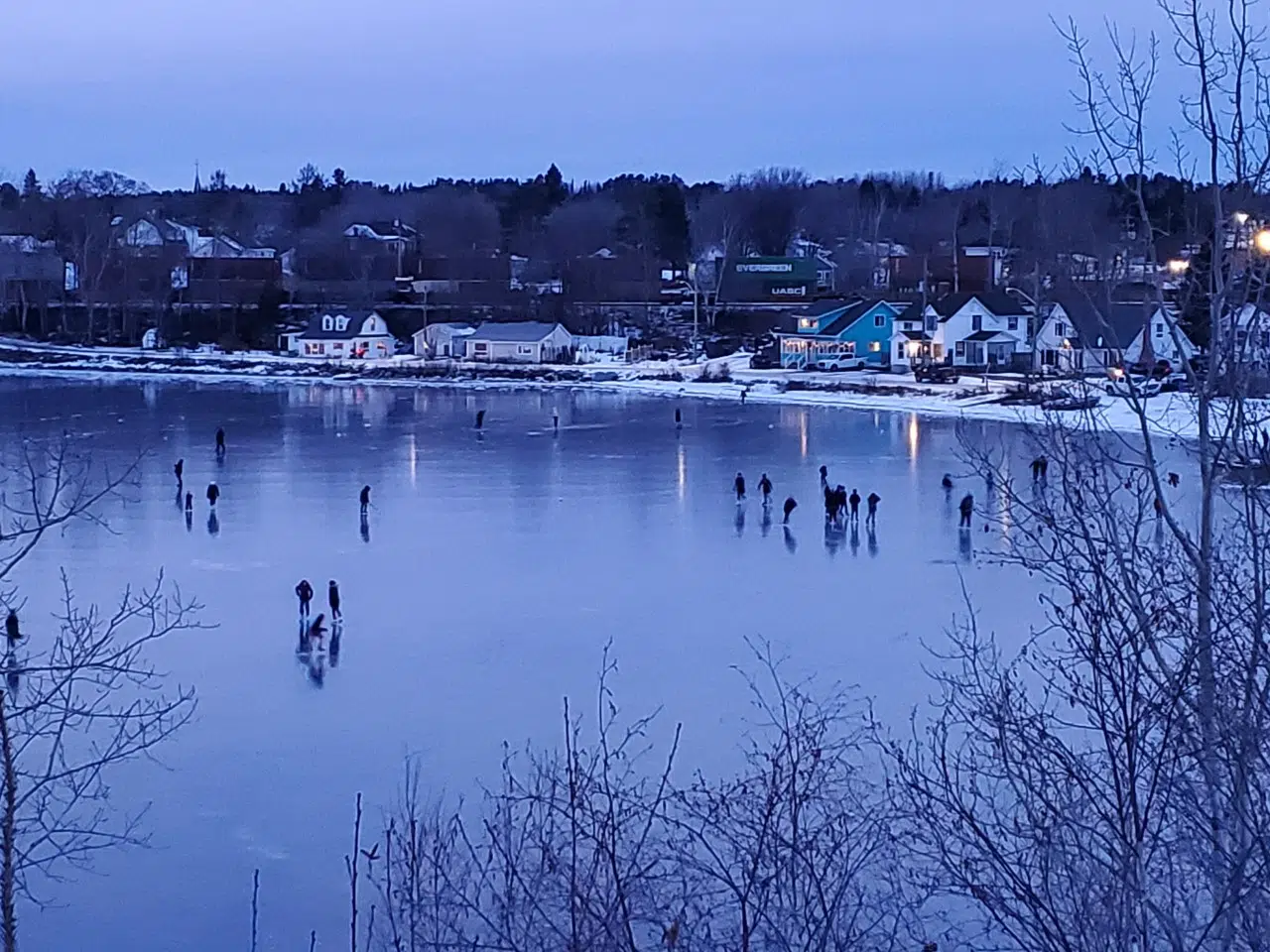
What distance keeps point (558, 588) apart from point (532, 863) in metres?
5.38

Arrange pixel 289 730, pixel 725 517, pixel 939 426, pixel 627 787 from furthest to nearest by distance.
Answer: pixel 939 426 < pixel 725 517 < pixel 289 730 < pixel 627 787

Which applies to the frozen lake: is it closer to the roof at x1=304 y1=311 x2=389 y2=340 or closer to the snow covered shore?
the snow covered shore

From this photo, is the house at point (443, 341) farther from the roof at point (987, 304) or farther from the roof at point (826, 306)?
the roof at point (987, 304)

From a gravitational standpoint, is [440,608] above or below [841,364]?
below

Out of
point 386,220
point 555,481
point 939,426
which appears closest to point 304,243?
point 386,220

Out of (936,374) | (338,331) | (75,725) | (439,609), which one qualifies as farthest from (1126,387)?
(338,331)

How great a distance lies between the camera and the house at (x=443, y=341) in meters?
46.1

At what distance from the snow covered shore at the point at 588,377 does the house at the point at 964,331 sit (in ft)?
8.17

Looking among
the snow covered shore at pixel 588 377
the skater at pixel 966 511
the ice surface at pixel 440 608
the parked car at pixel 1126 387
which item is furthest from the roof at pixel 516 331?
the parked car at pixel 1126 387

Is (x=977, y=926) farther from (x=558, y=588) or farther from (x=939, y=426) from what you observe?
(x=939, y=426)

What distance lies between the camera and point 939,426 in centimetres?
2581

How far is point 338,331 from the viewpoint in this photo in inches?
1858

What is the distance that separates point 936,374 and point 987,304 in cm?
398

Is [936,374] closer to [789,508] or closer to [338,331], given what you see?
[338,331]
